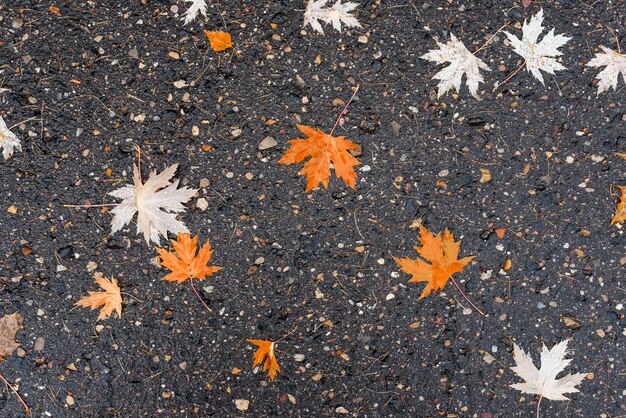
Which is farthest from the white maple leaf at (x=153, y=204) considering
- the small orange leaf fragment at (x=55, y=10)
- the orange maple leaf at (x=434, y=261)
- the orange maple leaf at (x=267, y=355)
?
the orange maple leaf at (x=434, y=261)

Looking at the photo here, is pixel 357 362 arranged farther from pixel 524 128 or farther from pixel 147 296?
pixel 524 128

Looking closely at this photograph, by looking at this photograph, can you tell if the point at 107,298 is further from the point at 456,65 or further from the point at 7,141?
the point at 456,65

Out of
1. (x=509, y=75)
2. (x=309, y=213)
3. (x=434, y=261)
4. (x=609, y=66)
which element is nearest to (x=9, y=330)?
(x=309, y=213)

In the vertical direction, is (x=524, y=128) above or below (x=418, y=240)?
above

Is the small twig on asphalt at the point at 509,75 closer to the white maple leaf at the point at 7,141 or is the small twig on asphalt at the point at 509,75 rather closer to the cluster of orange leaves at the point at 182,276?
the cluster of orange leaves at the point at 182,276

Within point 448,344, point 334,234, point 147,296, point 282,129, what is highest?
point 282,129

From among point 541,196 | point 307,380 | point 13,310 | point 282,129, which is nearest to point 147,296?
point 13,310

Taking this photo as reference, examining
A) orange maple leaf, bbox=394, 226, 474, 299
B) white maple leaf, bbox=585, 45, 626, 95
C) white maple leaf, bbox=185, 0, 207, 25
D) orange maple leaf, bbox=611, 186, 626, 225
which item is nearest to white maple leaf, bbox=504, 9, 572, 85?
white maple leaf, bbox=585, 45, 626, 95
